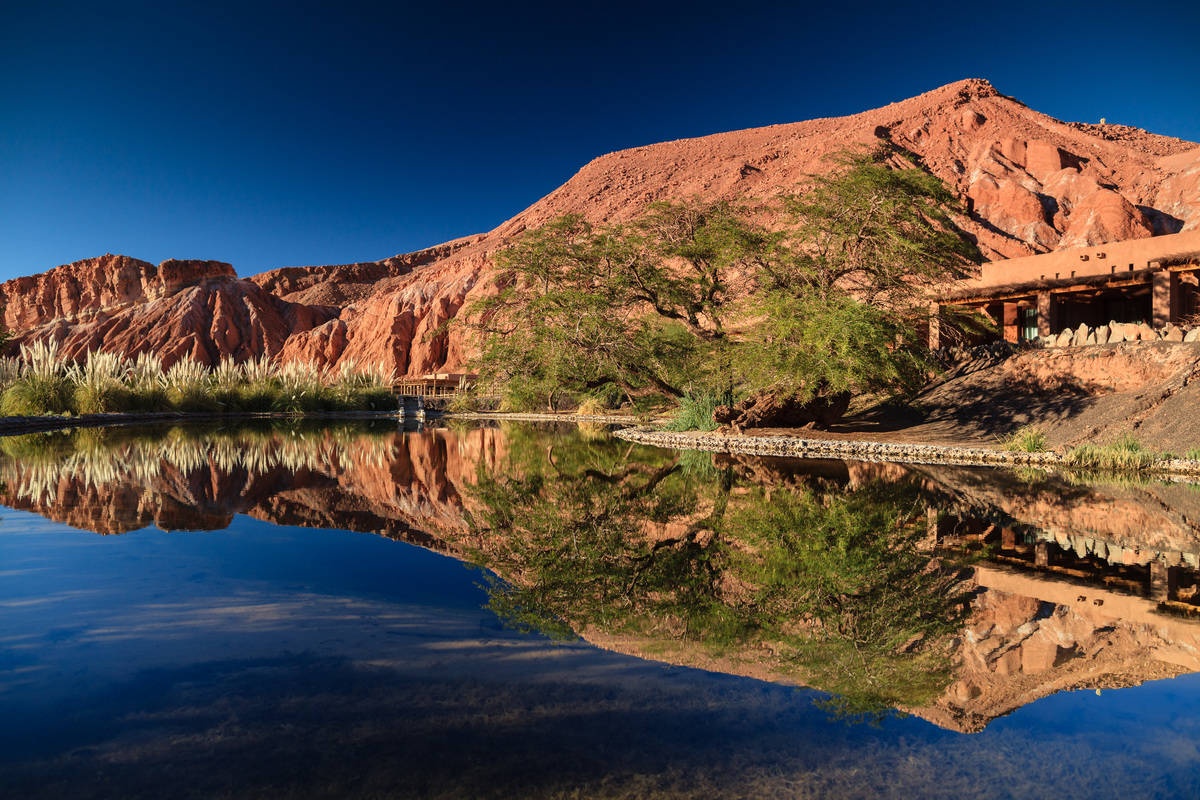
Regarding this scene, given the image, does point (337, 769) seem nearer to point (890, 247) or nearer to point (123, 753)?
point (123, 753)

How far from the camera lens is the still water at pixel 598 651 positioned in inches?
94.3

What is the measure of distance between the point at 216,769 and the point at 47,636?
1983mm

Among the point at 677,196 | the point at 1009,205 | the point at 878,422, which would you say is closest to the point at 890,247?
the point at 878,422

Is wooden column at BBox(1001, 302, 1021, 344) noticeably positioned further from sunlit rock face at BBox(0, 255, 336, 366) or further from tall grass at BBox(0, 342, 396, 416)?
sunlit rock face at BBox(0, 255, 336, 366)

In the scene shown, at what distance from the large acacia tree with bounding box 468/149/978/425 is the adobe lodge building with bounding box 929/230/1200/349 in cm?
348

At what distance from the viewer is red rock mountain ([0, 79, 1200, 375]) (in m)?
53.1

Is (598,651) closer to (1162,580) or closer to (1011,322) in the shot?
(1162,580)

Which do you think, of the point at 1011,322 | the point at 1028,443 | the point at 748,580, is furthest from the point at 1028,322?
the point at 748,580

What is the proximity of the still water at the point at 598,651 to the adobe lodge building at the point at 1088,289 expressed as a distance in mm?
15953

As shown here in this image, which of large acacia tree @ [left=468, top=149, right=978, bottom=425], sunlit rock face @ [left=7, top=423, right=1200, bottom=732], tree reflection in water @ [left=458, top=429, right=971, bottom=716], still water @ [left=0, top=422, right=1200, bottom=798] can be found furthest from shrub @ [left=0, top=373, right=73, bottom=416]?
tree reflection in water @ [left=458, top=429, right=971, bottom=716]

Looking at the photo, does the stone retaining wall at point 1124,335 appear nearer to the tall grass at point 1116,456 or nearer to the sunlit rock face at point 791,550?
the tall grass at point 1116,456

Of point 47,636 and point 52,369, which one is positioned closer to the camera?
point 47,636

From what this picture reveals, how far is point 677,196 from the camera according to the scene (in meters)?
72.8

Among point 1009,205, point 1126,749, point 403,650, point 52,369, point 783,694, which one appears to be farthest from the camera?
point 1009,205
